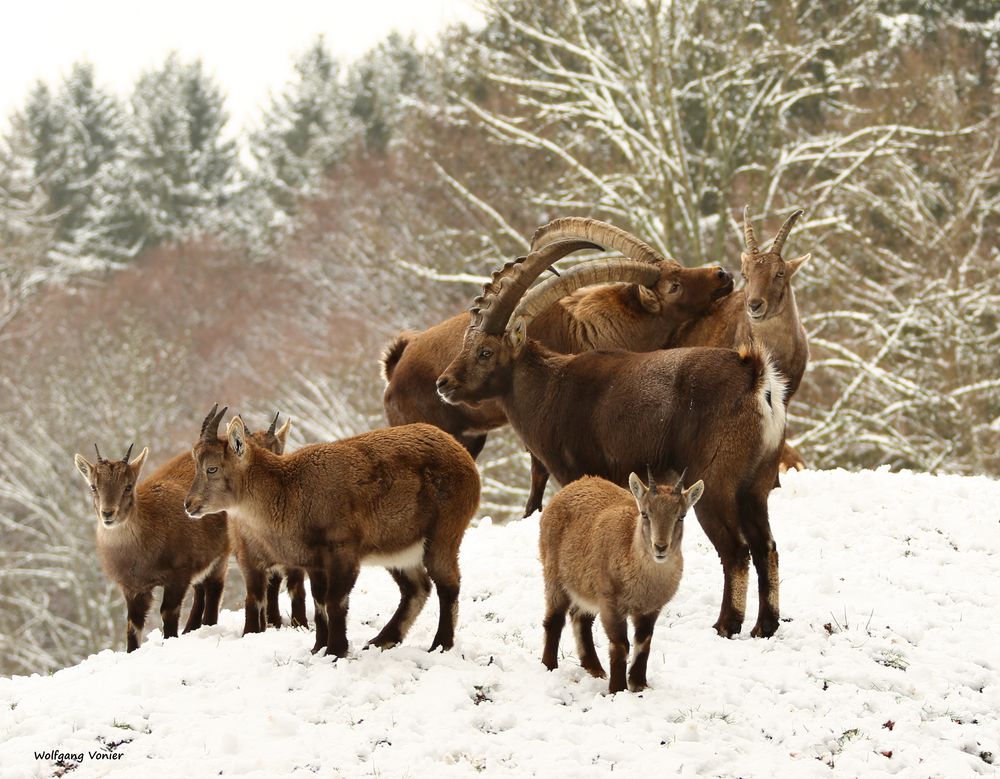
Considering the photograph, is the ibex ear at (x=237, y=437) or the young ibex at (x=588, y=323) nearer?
the ibex ear at (x=237, y=437)

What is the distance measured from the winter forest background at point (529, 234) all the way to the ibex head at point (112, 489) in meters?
11.7

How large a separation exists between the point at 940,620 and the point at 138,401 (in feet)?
87.2

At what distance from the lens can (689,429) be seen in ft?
27.7

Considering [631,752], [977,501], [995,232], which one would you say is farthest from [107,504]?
[995,232]

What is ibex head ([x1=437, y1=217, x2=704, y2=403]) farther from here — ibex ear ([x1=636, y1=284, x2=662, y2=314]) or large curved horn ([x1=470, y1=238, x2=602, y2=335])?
ibex ear ([x1=636, y1=284, x2=662, y2=314])

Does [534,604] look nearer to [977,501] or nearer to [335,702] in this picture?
[335,702]

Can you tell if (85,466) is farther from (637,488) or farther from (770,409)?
(770,409)

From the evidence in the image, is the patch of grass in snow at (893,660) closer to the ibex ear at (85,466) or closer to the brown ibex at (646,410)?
the brown ibex at (646,410)

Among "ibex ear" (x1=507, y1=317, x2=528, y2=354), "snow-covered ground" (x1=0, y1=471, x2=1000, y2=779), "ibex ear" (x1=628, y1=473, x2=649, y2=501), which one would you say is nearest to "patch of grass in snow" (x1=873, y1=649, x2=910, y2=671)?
"snow-covered ground" (x1=0, y1=471, x2=1000, y2=779)

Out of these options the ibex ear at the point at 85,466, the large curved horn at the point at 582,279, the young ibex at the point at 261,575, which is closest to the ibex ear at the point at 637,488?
the young ibex at the point at 261,575

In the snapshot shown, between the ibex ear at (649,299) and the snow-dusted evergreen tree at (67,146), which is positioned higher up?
the snow-dusted evergreen tree at (67,146)

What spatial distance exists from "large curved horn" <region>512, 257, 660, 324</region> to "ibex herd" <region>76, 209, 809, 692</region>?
3 centimetres

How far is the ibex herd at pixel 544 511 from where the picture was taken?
764 cm

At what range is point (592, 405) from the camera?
9.26m
